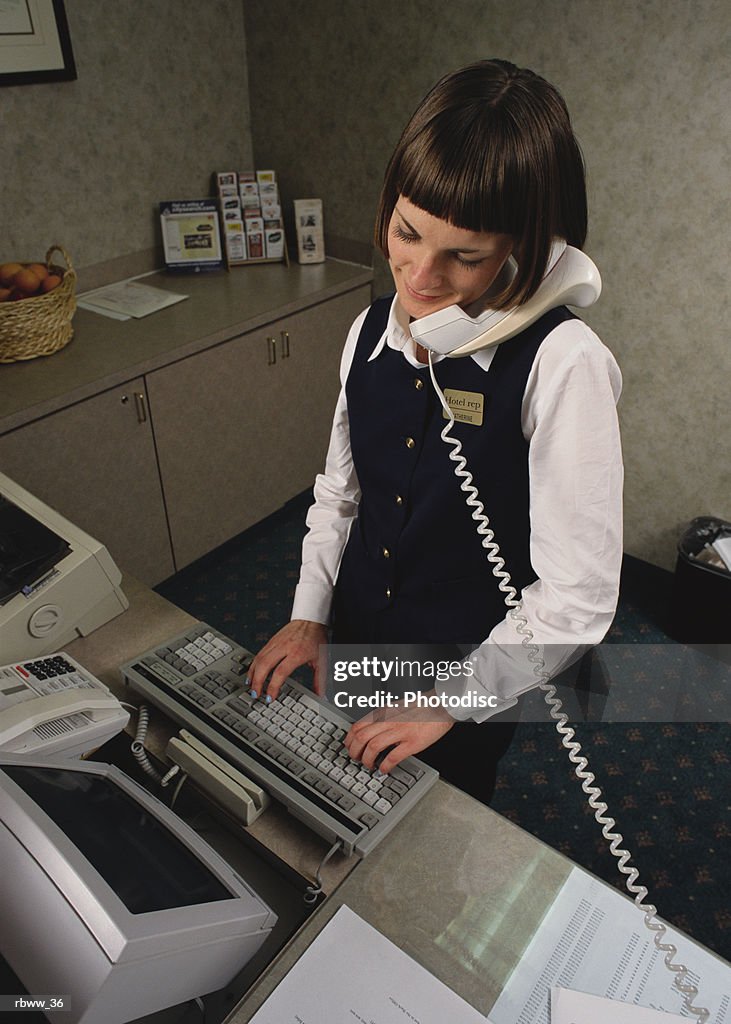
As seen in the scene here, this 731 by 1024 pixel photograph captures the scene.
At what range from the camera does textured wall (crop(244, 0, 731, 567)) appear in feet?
6.55

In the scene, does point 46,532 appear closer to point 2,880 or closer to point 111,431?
point 2,880

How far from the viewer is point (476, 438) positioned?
999 mm

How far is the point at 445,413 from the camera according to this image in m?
1.01

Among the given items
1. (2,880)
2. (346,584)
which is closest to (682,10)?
(346,584)

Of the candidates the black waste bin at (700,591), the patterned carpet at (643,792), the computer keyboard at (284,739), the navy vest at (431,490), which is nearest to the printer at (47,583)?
the computer keyboard at (284,739)

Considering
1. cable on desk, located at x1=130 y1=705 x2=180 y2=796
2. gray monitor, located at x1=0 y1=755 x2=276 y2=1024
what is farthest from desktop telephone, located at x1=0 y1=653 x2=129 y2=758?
gray monitor, located at x1=0 y1=755 x2=276 y2=1024

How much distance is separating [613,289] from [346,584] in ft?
5.06

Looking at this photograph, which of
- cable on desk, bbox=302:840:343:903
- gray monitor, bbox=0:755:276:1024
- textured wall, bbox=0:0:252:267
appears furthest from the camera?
textured wall, bbox=0:0:252:267

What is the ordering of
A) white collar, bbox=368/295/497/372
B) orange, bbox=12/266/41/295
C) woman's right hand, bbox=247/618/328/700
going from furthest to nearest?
orange, bbox=12/266/41/295 < woman's right hand, bbox=247/618/328/700 < white collar, bbox=368/295/497/372

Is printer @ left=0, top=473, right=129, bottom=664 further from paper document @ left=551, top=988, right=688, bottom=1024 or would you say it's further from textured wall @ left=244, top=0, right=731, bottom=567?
textured wall @ left=244, top=0, right=731, bottom=567

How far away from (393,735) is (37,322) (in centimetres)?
171

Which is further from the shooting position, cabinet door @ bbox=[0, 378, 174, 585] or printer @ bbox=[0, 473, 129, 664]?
cabinet door @ bbox=[0, 378, 174, 585]

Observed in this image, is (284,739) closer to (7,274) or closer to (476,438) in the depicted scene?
(476,438)

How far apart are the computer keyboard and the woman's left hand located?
0.07 ft
